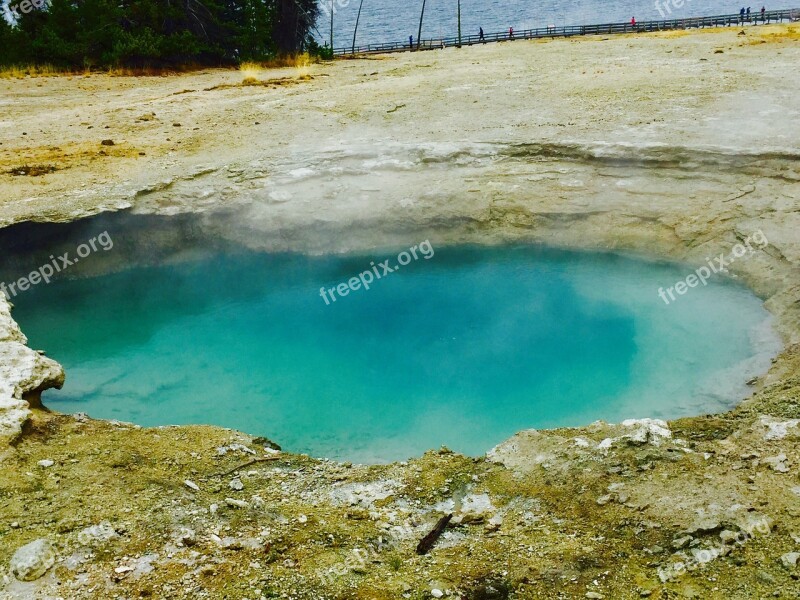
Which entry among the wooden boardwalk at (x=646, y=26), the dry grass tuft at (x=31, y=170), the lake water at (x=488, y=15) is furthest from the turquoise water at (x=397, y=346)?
the lake water at (x=488, y=15)

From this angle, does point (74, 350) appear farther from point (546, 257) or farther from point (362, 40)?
point (362, 40)

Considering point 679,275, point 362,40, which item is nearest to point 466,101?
point 679,275

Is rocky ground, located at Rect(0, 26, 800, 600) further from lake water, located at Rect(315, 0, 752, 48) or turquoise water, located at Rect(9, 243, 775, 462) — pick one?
lake water, located at Rect(315, 0, 752, 48)

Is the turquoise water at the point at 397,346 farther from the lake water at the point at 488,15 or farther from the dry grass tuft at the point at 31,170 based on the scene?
the lake water at the point at 488,15

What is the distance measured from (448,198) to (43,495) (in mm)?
7012

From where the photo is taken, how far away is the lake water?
2194 inches

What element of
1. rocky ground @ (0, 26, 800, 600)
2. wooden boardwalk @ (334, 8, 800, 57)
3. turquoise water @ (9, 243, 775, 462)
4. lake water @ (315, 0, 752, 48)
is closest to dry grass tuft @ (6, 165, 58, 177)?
rocky ground @ (0, 26, 800, 600)

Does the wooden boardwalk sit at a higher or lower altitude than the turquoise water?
higher

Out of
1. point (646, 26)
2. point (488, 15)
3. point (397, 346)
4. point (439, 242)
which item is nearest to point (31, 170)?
point (439, 242)

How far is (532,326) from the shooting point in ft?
26.5

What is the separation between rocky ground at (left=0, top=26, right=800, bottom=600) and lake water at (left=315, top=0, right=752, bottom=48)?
1510 inches

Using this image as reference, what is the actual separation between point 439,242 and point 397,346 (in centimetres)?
275

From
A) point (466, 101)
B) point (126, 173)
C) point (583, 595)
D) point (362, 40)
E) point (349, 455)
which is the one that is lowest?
point (349, 455)

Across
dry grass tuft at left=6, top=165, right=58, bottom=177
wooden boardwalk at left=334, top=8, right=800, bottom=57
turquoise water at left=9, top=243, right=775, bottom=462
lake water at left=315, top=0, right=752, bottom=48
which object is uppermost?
lake water at left=315, top=0, right=752, bottom=48
